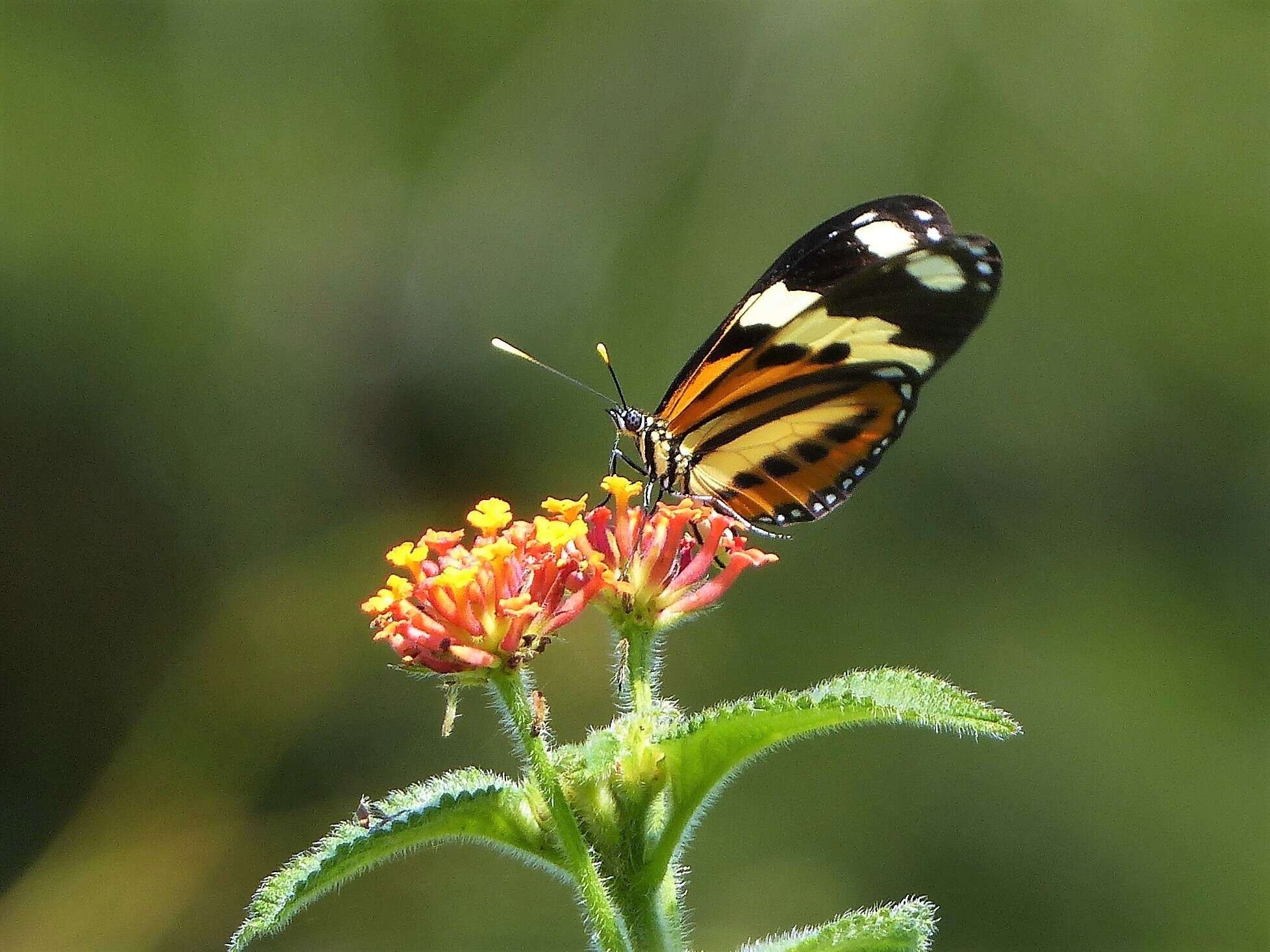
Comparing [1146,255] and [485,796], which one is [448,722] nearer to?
[485,796]

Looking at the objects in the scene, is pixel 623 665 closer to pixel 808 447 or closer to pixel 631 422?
pixel 631 422

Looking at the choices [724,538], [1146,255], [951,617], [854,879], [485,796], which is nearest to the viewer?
[485,796]

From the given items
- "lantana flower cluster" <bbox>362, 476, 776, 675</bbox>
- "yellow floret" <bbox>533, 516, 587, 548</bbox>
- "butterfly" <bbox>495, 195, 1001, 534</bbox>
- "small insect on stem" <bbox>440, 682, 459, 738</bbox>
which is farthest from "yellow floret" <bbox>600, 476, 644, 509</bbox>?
"butterfly" <bbox>495, 195, 1001, 534</bbox>

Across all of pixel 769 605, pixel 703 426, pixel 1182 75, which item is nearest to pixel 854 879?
pixel 769 605

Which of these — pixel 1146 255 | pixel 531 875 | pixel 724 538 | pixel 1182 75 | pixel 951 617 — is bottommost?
pixel 724 538

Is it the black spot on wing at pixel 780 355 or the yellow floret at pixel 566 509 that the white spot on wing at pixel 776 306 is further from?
the yellow floret at pixel 566 509

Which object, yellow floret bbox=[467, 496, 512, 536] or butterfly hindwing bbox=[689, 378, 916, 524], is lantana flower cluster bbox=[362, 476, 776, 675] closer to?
yellow floret bbox=[467, 496, 512, 536]
